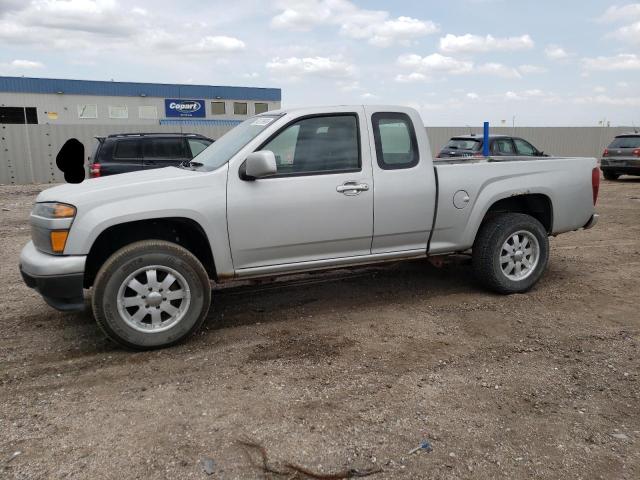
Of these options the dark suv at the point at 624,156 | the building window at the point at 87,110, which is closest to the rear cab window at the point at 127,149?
the dark suv at the point at 624,156

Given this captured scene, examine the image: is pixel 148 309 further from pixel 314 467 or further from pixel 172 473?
pixel 314 467

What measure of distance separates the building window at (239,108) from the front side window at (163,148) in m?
32.8

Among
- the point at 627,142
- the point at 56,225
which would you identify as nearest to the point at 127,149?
the point at 56,225

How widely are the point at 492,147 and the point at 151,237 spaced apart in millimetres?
10642

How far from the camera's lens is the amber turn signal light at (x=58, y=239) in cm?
382

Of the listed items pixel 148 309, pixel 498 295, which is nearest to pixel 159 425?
pixel 148 309

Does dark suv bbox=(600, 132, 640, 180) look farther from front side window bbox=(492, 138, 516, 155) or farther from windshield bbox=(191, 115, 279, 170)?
windshield bbox=(191, 115, 279, 170)

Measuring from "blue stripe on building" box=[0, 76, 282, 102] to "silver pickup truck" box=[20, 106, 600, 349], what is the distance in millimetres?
36784

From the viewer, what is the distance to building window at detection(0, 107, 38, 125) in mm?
35844

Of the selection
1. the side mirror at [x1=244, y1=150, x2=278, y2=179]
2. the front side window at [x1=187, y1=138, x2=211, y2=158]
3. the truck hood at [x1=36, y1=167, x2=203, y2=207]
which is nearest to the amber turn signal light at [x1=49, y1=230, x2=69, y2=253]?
the truck hood at [x1=36, y1=167, x2=203, y2=207]

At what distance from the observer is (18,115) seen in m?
36.4

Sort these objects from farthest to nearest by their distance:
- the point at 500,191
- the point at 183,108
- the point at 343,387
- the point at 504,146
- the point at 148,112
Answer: the point at 183,108 < the point at 148,112 < the point at 504,146 < the point at 500,191 < the point at 343,387

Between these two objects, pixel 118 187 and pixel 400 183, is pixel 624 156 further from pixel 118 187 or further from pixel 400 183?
pixel 118 187

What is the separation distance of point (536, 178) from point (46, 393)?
4690 millimetres
